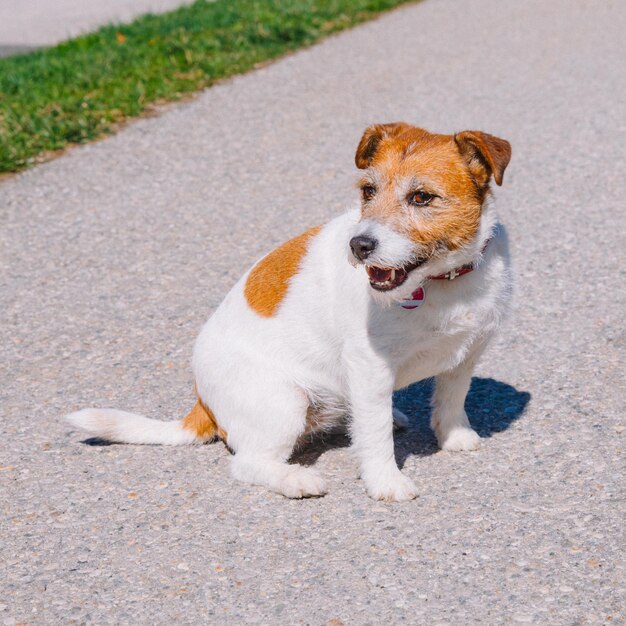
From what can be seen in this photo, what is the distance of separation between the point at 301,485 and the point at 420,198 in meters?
1.26

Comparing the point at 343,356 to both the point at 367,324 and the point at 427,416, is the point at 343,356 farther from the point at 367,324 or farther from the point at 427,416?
the point at 427,416

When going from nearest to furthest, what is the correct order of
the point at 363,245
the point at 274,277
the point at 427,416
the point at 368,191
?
the point at 363,245
the point at 368,191
the point at 274,277
the point at 427,416

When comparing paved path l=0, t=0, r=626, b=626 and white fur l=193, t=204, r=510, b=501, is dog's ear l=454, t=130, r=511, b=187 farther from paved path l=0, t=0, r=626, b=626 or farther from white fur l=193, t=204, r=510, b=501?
paved path l=0, t=0, r=626, b=626

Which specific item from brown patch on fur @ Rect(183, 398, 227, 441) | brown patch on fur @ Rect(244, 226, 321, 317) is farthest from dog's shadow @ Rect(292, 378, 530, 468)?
brown patch on fur @ Rect(244, 226, 321, 317)

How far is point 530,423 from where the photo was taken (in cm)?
456

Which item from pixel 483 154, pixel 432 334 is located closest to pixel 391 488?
pixel 432 334

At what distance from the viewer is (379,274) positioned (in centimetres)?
366

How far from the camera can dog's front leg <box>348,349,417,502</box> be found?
3908 mm

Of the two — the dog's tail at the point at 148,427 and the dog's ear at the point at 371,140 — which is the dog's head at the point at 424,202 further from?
the dog's tail at the point at 148,427

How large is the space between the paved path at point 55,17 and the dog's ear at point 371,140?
10140mm

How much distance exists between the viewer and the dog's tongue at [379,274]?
365cm

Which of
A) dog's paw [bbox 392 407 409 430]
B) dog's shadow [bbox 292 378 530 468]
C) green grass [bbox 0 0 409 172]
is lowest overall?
green grass [bbox 0 0 409 172]

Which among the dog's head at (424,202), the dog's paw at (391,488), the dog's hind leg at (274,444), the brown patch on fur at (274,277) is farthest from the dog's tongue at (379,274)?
the dog's paw at (391,488)

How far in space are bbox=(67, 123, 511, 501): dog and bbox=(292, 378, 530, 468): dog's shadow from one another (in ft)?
0.51
